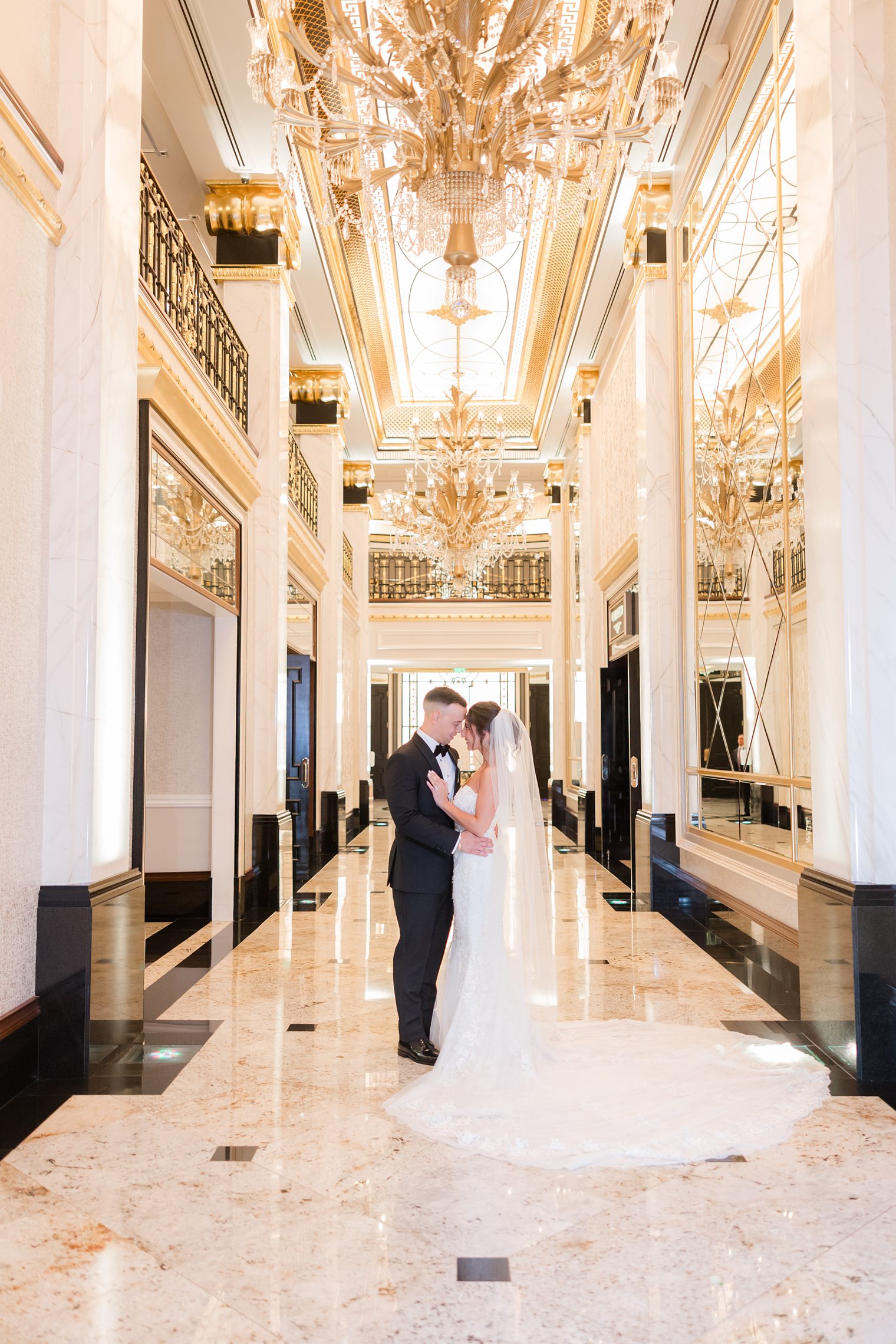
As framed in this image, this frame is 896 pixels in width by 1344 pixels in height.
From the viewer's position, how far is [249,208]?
27.3ft

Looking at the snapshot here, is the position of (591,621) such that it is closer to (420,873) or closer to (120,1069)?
(420,873)

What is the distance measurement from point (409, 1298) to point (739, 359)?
572 cm

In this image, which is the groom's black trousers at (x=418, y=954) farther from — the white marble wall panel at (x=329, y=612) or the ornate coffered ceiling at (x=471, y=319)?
the white marble wall panel at (x=329, y=612)

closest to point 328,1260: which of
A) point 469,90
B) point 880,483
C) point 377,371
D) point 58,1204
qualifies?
point 58,1204

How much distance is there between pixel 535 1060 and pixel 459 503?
389 inches

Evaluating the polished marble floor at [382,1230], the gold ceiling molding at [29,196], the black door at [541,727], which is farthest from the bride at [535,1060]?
the black door at [541,727]

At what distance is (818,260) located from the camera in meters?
4.39

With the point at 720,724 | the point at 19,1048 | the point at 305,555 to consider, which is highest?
the point at 305,555

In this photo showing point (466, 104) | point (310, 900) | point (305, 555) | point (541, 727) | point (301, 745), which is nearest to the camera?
point (466, 104)

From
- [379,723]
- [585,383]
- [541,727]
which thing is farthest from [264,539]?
[541,727]

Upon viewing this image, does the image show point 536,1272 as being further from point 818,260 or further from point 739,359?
point 739,359

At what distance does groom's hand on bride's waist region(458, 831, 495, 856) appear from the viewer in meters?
4.06

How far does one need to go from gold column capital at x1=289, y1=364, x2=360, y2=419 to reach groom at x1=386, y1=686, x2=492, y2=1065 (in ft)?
30.3

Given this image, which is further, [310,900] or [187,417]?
[310,900]
